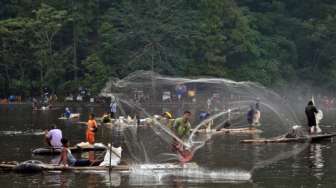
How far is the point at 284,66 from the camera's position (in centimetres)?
9056

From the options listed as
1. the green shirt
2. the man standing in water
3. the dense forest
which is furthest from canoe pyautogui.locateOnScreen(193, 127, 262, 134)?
the dense forest

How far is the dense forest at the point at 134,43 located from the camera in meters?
81.7

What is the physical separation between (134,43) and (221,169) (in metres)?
53.0

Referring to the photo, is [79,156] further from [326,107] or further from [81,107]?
[326,107]

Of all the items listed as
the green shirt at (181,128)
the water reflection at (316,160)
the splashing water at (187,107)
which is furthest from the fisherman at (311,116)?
the green shirt at (181,128)

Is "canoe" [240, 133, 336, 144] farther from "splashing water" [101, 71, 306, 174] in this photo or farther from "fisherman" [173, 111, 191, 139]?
"fisherman" [173, 111, 191, 139]

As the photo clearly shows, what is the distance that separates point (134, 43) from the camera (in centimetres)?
8256

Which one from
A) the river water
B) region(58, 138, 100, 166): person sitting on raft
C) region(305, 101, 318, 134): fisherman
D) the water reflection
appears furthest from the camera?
region(305, 101, 318, 134): fisherman

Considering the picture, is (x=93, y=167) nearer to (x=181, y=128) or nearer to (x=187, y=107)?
(x=181, y=128)

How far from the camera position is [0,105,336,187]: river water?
2730cm

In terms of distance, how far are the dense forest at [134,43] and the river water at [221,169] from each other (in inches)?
1473

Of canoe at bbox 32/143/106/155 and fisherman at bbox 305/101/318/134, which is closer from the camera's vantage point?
canoe at bbox 32/143/106/155

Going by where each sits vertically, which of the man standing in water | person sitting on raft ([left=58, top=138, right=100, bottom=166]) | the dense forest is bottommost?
person sitting on raft ([left=58, top=138, right=100, bottom=166])

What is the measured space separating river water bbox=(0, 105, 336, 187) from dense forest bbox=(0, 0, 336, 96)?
37425 mm
